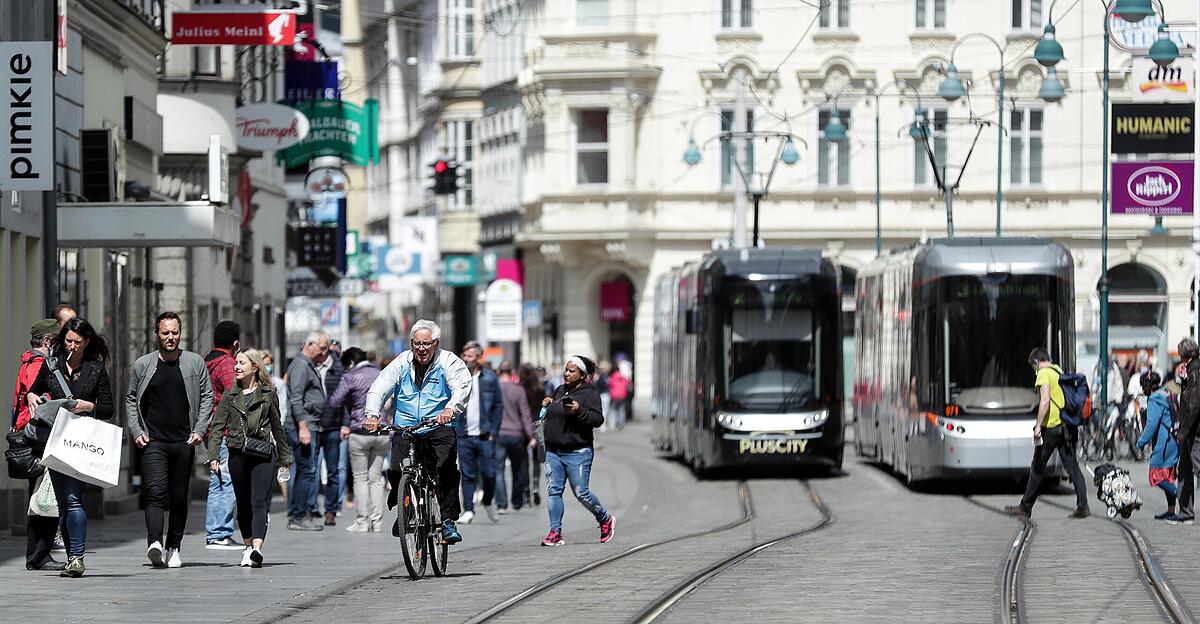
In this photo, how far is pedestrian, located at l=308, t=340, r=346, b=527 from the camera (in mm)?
22125

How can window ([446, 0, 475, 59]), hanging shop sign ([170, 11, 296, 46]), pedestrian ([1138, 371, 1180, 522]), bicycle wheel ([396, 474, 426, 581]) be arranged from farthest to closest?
window ([446, 0, 475, 59]) → hanging shop sign ([170, 11, 296, 46]) → pedestrian ([1138, 371, 1180, 522]) → bicycle wheel ([396, 474, 426, 581])

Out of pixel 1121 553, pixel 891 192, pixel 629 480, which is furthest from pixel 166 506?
pixel 891 192

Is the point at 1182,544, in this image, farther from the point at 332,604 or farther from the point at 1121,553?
the point at 332,604

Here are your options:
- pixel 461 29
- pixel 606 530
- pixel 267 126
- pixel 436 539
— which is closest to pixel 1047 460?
pixel 606 530

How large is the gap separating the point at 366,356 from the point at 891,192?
4096 cm

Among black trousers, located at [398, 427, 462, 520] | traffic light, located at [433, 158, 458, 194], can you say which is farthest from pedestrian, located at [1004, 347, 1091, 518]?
traffic light, located at [433, 158, 458, 194]

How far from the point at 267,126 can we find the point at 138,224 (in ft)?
41.2

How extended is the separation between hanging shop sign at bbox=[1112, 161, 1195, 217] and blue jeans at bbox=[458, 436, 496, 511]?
15.7 meters

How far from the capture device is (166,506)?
16.4 metres

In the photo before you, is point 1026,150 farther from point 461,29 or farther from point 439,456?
point 439,456

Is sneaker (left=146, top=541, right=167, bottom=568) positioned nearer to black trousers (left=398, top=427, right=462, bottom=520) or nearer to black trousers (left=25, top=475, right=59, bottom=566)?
black trousers (left=25, top=475, right=59, bottom=566)

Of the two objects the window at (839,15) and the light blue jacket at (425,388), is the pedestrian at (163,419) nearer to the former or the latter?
the light blue jacket at (425,388)

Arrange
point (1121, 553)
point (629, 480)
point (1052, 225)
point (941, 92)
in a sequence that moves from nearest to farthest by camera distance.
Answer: point (1121, 553), point (629, 480), point (941, 92), point (1052, 225)

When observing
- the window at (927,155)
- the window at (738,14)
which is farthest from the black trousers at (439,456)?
the window at (738,14)
